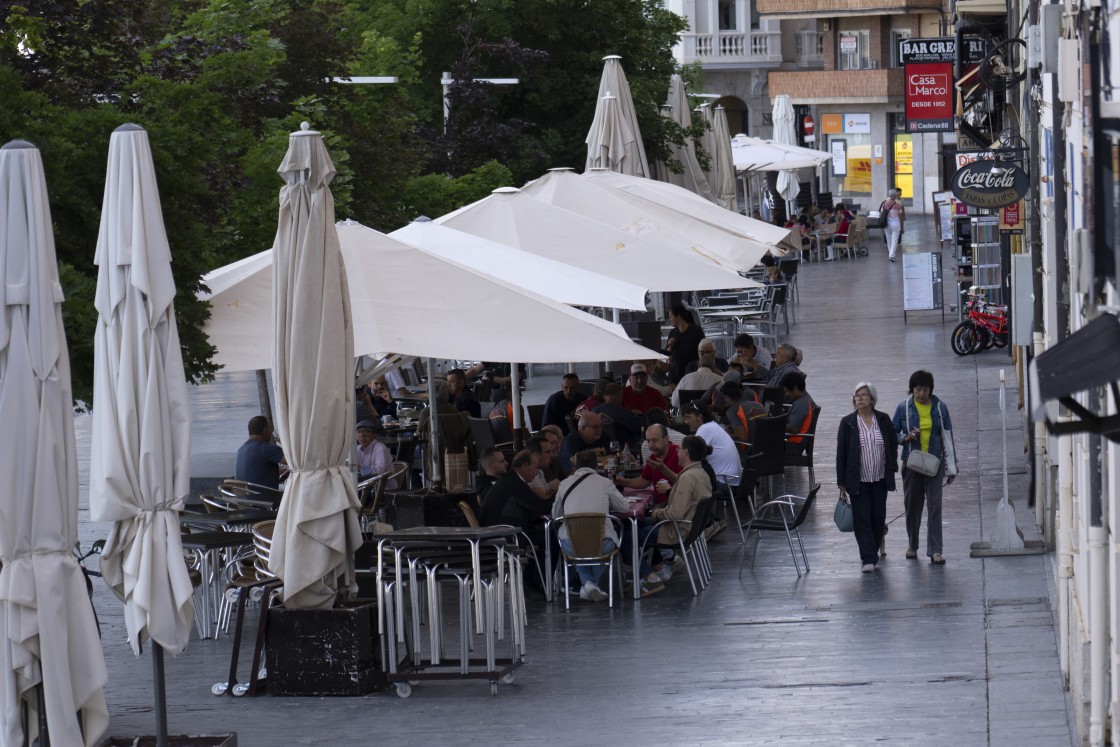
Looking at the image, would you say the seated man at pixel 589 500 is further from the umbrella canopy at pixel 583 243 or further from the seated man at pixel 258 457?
Result: the umbrella canopy at pixel 583 243

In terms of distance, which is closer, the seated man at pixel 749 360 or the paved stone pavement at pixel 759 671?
the paved stone pavement at pixel 759 671

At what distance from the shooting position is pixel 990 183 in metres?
17.8

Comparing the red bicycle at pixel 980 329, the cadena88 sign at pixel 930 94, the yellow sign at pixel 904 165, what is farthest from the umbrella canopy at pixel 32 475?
the yellow sign at pixel 904 165

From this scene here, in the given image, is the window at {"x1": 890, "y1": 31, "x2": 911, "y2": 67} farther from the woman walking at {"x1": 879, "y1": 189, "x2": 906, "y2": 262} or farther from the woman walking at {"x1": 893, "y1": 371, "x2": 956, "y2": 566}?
the woman walking at {"x1": 893, "y1": 371, "x2": 956, "y2": 566}

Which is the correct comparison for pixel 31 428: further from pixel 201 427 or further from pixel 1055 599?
pixel 201 427

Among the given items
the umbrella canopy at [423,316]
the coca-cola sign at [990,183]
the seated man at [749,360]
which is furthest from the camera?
the seated man at [749,360]

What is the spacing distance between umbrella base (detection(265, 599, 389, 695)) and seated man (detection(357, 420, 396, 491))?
180 inches

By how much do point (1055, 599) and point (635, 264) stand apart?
5.59m

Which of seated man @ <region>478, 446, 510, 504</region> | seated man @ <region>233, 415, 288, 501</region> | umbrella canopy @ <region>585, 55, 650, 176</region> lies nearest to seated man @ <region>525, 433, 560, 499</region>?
seated man @ <region>478, 446, 510, 504</region>

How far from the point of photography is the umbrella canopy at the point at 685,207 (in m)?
19.0

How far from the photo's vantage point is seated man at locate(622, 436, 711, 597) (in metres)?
13.2

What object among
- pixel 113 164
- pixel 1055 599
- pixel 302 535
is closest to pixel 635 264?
pixel 1055 599

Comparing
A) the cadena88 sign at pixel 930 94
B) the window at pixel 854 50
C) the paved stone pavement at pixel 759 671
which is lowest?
the paved stone pavement at pixel 759 671

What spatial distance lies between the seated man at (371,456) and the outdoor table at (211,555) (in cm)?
256
